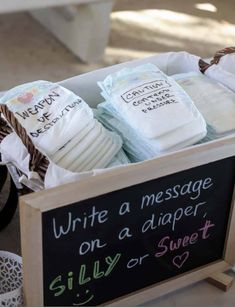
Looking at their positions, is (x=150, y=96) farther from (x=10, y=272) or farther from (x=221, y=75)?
(x=10, y=272)

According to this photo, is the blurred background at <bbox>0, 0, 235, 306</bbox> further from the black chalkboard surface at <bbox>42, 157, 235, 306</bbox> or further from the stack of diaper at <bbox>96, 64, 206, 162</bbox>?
the black chalkboard surface at <bbox>42, 157, 235, 306</bbox>

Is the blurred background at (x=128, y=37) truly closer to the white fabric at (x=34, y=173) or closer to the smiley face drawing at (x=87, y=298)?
the white fabric at (x=34, y=173)

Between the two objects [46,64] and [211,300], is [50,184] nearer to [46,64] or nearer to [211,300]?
[211,300]

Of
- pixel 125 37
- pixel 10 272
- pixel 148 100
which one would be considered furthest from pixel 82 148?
pixel 125 37

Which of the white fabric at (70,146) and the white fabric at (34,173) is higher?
the white fabric at (70,146)

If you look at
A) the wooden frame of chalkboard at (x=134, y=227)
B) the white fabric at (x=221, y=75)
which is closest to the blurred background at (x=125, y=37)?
the white fabric at (x=221, y=75)

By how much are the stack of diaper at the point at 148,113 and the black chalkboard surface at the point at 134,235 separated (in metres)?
0.07

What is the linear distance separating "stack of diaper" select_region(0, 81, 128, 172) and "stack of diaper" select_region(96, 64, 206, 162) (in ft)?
0.11

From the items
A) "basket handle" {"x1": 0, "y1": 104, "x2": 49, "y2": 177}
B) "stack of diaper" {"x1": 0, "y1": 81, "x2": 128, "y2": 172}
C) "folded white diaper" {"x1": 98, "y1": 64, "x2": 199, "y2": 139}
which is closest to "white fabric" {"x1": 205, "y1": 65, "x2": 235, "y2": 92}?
"folded white diaper" {"x1": 98, "y1": 64, "x2": 199, "y2": 139}

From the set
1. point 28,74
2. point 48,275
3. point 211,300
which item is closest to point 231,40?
point 28,74

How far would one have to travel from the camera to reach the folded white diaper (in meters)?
0.98

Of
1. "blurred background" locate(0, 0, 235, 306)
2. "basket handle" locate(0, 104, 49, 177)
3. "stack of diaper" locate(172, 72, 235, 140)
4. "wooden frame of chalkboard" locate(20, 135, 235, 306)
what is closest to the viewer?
"wooden frame of chalkboard" locate(20, 135, 235, 306)

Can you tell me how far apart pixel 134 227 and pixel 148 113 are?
18 cm

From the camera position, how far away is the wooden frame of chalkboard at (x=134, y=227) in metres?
0.83
